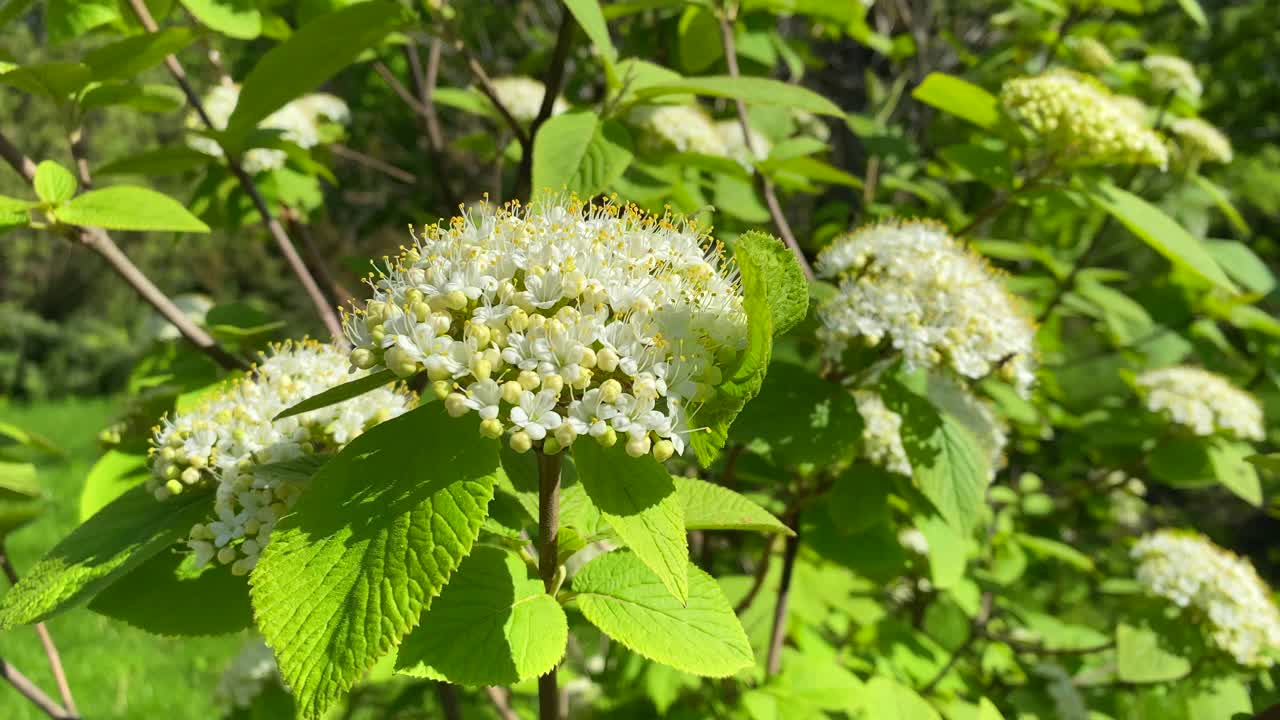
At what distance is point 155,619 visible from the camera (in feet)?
3.77

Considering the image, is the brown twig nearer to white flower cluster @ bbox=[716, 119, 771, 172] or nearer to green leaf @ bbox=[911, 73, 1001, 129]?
green leaf @ bbox=[911, 73, 1001, 129]

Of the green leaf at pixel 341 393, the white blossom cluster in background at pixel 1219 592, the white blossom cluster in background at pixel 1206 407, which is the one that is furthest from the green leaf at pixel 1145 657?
the green leaf at pixel 341 393

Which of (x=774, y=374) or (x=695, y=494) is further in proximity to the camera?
(x=774, y=374)

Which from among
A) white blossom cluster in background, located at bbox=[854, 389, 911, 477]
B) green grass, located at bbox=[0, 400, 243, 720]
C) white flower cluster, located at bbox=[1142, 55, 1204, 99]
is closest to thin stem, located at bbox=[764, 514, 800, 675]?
white blossom cluster in background, located at bbox=[854, 389, 911, 477]

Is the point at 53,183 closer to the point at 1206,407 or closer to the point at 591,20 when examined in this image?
the point at 591,20

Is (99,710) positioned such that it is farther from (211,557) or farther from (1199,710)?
(1199,710)

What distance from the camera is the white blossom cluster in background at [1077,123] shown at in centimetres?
201

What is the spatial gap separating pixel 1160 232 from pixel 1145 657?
1252 millimetres

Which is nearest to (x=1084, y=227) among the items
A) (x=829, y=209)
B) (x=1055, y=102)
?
(x=829, y=209)

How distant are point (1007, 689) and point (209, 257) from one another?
15525 millimetres

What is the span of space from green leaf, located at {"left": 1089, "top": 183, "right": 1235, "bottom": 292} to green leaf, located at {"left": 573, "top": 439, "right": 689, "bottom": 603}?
1390mm

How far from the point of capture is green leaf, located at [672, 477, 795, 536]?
1.04 metres

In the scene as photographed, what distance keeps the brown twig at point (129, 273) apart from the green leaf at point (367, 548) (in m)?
1.02

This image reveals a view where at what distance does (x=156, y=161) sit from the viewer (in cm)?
179
